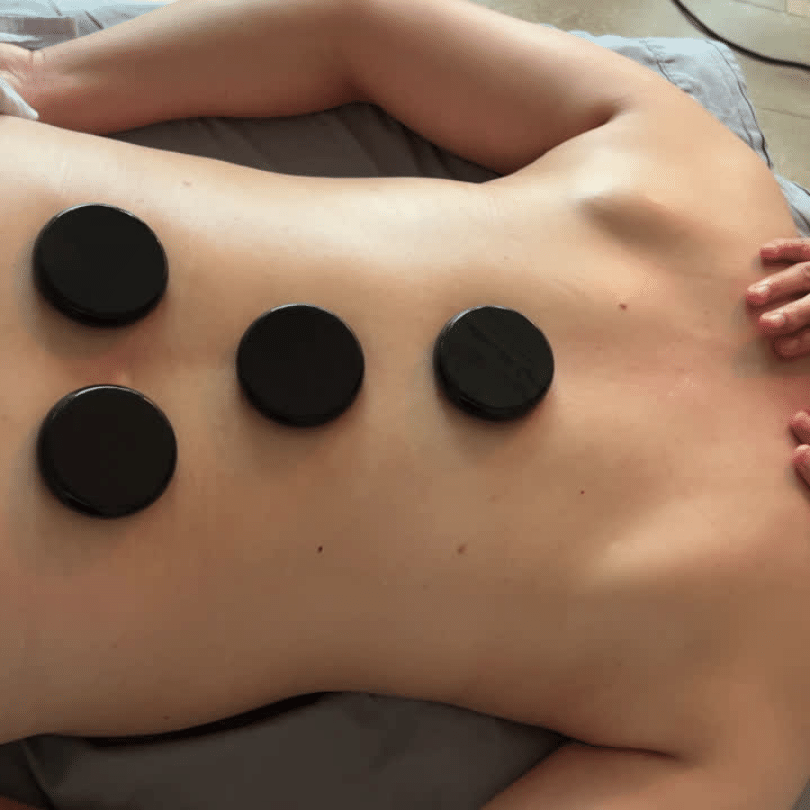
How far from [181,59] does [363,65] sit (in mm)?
188

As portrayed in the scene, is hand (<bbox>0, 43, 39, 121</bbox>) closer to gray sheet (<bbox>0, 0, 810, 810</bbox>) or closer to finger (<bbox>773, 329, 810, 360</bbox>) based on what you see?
gray sheet (<bbox>0, 0, 810, 810</bbox>)

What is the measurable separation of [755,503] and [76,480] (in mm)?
522

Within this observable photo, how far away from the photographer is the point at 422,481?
2.02 ft

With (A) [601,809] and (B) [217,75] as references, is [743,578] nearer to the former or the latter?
(A) [601,809]

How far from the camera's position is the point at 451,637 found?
638mm

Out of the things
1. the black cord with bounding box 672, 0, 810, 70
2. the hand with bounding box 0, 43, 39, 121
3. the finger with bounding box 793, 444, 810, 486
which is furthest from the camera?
the black cord with bounding box 672, 0, 810, 70

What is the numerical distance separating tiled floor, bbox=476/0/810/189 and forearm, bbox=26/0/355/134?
989 mm

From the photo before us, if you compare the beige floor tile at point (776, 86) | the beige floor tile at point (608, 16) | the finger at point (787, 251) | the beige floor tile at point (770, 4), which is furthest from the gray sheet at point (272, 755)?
the beige floor tile at point (770, 4)

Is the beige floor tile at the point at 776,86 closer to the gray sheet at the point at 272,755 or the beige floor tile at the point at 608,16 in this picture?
the beige floor tile at the point at 608,16

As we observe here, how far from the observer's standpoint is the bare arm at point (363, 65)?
809 millimetres

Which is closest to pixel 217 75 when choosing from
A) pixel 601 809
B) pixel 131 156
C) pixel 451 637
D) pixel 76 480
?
pixel 131 156

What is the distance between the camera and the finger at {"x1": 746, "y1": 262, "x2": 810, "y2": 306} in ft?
2.38

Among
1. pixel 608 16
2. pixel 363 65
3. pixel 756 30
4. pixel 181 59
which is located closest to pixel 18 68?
pixel 181 59

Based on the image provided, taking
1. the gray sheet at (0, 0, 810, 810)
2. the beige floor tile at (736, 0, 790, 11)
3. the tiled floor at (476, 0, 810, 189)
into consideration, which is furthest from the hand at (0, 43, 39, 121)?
the beige floor tile at (736, 0, 790, 11)
